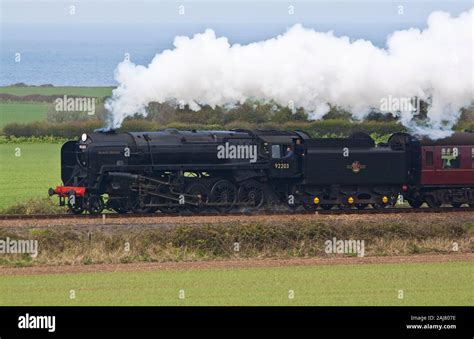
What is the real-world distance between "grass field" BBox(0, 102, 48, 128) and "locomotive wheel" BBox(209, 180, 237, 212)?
6902 cm

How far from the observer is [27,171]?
217ft

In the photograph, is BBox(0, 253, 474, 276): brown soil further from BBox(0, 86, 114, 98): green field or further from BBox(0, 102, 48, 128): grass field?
BBox(0, 86, 114, 98): green field

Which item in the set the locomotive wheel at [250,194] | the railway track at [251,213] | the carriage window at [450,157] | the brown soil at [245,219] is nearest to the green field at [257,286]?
the brown soil at [245,219]

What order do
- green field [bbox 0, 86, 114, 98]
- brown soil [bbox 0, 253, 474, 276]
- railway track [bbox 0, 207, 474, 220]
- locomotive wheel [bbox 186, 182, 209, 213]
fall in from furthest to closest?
green field [bbox 0, 86, 114, 98] → locomotive wheel [bbox 186, 182, 209, 213] → railway track [bbox 0, 207, 474, 220] → brown soil [bbox 0, 253, 474, 276]

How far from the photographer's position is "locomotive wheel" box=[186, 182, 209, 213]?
39.7 metres

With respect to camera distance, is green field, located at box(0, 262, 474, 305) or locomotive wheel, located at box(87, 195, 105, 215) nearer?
green field, located at box(0, 262, 474, 305)

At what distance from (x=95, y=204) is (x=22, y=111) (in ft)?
275

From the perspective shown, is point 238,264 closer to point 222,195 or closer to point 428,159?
point 222,195

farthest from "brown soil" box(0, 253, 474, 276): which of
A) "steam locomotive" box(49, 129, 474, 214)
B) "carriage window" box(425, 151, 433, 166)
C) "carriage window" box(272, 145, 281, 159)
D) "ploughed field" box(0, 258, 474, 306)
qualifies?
"carriage window" box(272, 145, 281, 159)

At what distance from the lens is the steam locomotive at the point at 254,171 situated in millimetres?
39000

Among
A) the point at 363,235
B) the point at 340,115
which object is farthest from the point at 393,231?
the point at 340,115

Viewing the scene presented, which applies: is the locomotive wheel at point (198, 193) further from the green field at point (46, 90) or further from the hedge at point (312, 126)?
the green field at point (46, 90)

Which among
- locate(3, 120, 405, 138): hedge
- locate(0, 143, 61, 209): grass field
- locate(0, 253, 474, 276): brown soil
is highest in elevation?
locate(3, 120, 405, 138): hedge

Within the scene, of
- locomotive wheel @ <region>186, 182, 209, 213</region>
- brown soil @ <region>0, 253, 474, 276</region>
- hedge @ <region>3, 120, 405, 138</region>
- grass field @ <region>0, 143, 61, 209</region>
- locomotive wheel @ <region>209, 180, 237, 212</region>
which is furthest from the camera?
hedge @ <region>3, 120, 405, 138</region>
